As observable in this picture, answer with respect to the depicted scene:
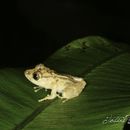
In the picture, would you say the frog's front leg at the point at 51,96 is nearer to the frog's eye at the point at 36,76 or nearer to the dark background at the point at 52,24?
the frog's eye at the point at 36,76

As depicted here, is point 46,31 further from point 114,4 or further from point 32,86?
point 32,86

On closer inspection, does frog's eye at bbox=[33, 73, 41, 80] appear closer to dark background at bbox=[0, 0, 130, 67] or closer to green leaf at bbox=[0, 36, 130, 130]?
green leaf at bbox=[0, 36, 130, 130]

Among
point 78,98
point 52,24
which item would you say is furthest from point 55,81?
point 52,24

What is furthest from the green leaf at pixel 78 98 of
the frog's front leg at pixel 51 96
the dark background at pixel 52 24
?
the dark background at pixel 52 24

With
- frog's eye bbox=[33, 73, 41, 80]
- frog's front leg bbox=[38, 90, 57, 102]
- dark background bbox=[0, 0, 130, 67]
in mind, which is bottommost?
dark background bbox=[0, 0, 130, 67]

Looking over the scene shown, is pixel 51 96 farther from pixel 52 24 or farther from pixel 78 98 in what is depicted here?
pixel 52 24

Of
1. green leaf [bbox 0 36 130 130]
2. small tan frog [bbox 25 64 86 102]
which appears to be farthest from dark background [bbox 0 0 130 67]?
small tan frog [bbox 25 64 86 102]
